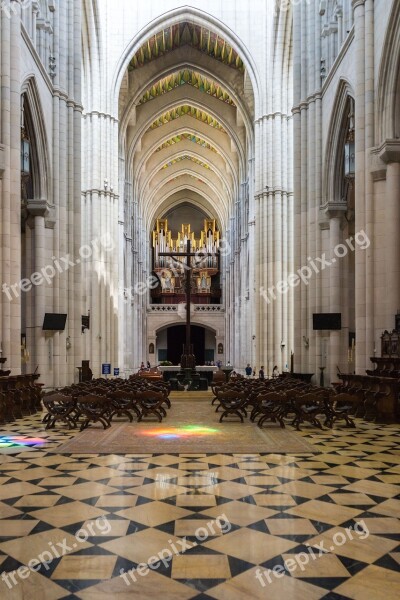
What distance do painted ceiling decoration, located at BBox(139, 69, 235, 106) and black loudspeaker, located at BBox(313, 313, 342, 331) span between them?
76.3 feet

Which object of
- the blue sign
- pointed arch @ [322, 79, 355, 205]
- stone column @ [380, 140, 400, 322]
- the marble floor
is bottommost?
the blue sign

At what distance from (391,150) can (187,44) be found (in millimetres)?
24426

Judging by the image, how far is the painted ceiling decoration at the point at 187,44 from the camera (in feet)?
108

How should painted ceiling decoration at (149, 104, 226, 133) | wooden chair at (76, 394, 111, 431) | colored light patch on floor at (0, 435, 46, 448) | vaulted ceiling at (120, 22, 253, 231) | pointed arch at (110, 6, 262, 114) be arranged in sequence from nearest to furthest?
colored light patch on floor at (0, 435, 46, 448) < wooden chair at (76, 394, 111, 431) < pointed arch at (110, 6, 262, 114) < vaulted ceiling at (120, 22, 253, 231) < painted ceiling decoration at (149, 104, 226, 133)

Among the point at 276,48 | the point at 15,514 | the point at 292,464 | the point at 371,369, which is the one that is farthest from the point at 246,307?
the point at 15,514

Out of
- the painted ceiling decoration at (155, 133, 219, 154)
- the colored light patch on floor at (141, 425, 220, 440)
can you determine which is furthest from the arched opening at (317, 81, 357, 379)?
the painted ceiling decoration at (155, 133, 219, 154)

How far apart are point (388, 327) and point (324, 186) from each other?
756cm

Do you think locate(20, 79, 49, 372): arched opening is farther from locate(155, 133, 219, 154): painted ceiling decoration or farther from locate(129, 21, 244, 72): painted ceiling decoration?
locate(155, 133, 219, 154): painted ceiling decoration

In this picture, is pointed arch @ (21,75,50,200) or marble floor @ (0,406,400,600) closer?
marble floor @ (0,406,400,600)

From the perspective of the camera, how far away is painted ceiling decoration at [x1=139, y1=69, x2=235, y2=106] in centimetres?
3750

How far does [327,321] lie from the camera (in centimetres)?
1797

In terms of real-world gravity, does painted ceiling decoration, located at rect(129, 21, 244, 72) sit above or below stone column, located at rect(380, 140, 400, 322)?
above

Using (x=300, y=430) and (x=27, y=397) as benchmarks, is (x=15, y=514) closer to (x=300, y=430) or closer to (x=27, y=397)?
(x=300, y=430)

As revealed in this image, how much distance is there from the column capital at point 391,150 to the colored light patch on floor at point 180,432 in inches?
290
